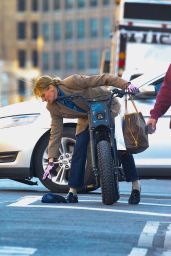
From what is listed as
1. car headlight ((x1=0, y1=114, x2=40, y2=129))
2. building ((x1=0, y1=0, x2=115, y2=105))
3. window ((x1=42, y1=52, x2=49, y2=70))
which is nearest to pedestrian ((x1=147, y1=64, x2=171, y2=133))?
car headlight ((x1=0, y1=114, x2=40, y2=129))

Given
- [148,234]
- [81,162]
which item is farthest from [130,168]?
[148,234]

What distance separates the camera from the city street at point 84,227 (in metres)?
6.59

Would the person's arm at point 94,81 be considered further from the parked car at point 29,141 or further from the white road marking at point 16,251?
the white road marking at point 16,251

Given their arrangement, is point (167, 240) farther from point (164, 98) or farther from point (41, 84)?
point (41, 84)

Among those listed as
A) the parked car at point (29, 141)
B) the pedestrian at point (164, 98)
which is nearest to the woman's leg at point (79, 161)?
the parked car at point (29, 141)

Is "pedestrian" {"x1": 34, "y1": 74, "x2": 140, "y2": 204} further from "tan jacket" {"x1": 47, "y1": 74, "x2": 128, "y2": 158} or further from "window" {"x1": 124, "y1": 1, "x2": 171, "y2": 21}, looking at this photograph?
"window" {"x1": 124, "y1": 1, "x2": 171, "y2": 21}

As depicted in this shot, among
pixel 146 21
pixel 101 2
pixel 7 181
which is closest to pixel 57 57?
pixel 101 2

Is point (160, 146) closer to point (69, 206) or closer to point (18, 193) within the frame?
point (18, 193)

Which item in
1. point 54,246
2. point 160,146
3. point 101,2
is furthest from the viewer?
point 101,2

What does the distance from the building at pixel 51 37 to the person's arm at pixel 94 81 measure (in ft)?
335

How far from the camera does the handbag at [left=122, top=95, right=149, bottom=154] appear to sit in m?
9.30

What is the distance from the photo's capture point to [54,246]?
262 inches

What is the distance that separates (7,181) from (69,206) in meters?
4.52

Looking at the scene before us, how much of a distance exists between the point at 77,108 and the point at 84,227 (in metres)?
2.24
